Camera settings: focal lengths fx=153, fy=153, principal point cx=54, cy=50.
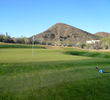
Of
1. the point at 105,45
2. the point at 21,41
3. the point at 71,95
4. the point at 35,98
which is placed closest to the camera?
the point at 35,98

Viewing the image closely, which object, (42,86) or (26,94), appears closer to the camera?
(26,94)

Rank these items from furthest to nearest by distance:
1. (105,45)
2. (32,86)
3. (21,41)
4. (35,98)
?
(21,41), (105,45), (32,86), (35,98)

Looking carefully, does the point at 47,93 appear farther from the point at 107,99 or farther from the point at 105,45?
the point at 105,45

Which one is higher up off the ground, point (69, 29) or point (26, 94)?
point (69, 29)

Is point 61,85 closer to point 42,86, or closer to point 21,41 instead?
point 42,86

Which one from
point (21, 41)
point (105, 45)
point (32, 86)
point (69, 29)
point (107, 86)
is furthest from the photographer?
point (69, 29)

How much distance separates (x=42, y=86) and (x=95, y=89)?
6.83ft

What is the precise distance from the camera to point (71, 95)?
5.27 m

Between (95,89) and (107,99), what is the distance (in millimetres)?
940

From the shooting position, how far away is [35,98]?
4.86 meters

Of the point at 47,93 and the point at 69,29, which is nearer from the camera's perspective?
the point at 47,93

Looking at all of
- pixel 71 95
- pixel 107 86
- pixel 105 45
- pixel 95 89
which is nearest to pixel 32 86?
pixel 71 95

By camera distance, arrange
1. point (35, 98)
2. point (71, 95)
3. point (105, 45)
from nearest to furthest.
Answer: point (35, 98) → point (71, 95) → point (105, 45)

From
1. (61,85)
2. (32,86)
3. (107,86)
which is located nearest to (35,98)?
(32,86)
